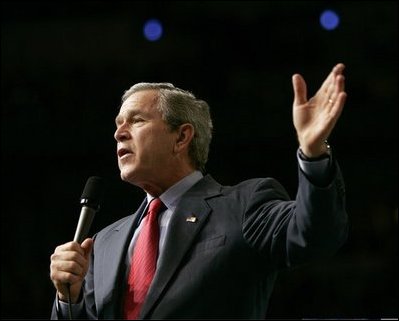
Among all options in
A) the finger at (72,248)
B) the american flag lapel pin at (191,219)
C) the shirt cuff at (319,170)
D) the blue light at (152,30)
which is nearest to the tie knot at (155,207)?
the american flag lapel pin at (191,219)

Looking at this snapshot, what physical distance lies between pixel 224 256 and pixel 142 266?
210 mm

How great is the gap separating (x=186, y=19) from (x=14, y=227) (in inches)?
86.8

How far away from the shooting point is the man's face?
1.90 m

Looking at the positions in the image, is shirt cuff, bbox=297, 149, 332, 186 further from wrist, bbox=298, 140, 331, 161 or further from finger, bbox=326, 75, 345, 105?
finger, bbox=326, 75, 345, 105

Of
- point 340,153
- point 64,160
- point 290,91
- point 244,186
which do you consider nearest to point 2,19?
point 64,160

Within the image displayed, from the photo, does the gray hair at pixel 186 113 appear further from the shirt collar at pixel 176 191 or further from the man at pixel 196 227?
the shirt collar at pixel 176 191

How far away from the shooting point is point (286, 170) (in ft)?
18.5

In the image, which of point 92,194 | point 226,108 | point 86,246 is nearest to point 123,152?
point 92,194

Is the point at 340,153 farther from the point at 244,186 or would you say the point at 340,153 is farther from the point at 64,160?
the point at 244,186

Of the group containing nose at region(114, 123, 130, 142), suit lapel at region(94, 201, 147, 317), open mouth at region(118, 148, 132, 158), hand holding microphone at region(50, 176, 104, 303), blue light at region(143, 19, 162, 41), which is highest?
blue light at region(143, 19, 162, 41)

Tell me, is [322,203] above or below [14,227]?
above

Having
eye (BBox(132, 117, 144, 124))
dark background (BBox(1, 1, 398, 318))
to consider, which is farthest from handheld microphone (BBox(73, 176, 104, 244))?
dark background (BBox(1, 1, 398, 318))

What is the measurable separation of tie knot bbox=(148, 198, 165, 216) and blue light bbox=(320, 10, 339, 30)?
4043mm

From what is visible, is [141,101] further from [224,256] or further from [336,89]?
[336,89]
